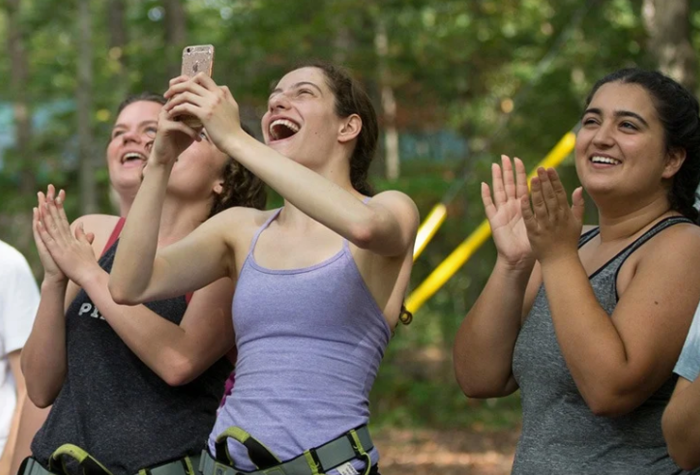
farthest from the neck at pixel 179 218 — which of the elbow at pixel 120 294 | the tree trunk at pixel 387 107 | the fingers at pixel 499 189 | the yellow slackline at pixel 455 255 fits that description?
the tree trunk at pixel 387 107

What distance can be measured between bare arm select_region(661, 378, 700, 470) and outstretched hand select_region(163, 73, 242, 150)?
1.24 metres

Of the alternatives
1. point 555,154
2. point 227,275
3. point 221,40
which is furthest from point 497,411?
point 227,275

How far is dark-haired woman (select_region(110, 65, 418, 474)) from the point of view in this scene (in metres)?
2.54

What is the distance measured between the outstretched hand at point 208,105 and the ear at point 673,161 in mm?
1151

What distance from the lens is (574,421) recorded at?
102 inches

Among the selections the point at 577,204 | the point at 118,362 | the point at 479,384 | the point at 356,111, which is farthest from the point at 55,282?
the point at 577,204

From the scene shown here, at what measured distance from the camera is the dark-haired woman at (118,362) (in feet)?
9.50

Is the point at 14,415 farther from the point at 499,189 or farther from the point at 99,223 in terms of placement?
the point at 499,189

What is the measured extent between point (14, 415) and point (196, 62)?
5.36ft

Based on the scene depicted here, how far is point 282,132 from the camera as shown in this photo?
9.52 feet

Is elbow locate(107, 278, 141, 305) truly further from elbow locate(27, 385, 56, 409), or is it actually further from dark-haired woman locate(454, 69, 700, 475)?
dark-haired woman locate(454, 69, 700, 475)

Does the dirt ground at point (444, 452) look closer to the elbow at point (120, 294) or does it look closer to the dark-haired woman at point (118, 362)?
the dark-haired woman at point (118, 362)

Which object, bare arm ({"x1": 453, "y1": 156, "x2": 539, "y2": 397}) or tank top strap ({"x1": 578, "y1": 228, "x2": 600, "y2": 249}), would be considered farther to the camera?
tank top strap ({"x1": 578, "y1": 228, "x2": 600, "y2": 249})

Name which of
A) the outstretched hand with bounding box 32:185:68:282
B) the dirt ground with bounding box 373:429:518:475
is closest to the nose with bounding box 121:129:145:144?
the outstretched hand with bounding box 32:185:68:282
